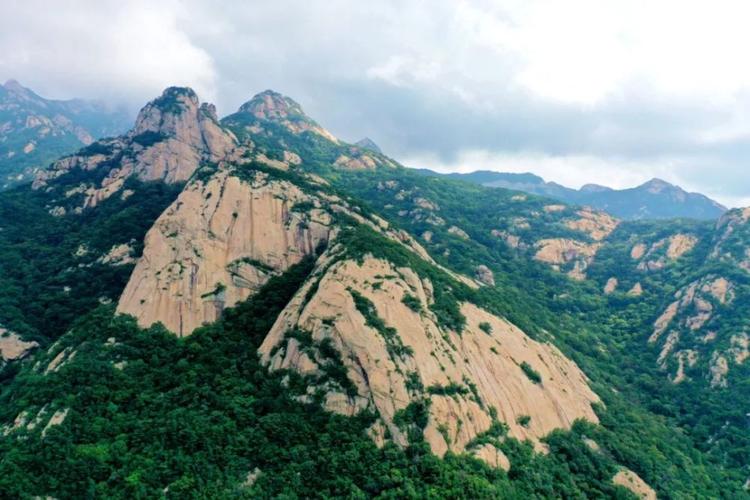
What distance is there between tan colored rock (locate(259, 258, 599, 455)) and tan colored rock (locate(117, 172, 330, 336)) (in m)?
13.7

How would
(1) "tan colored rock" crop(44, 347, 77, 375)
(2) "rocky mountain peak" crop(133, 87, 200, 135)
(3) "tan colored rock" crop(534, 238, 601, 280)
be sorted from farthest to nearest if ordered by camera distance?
(3) "tan colored rock" crop(534, 238, 601, 280) < (2) "rocky mountain peak" crop(133, 87, 200, 135) < (1) "tan colored rock" crop(44, 347, 77, 375)

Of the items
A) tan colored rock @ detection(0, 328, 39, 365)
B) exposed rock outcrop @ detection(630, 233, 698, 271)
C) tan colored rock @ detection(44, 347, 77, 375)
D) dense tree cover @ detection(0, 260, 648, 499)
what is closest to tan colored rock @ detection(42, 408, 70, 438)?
dense tree cover @ detection(0, 260, 648, 499)

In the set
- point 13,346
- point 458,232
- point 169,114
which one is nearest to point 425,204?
point 458,232

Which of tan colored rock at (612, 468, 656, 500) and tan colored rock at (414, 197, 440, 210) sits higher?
tan colored rock at (414, 197, 440, 210)

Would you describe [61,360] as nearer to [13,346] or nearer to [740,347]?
[13,346]

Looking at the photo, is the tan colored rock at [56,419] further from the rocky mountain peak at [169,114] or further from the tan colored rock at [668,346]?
the rocky mountain peak at [169,114]

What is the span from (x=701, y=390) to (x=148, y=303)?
104460 millimetres

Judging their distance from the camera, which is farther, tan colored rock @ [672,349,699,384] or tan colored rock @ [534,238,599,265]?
tan colored rock @ [534,238,599,265]

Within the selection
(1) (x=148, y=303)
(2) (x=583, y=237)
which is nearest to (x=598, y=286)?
(2) (x=583, y=237)

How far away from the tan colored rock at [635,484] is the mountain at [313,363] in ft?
1.03

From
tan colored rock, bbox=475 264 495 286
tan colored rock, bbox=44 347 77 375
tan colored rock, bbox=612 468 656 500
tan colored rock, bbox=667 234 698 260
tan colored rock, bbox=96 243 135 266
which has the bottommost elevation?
tan colored rock, bbox=612 468 656 500

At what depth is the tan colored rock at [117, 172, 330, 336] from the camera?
79.1m

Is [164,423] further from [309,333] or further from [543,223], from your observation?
[543,223]

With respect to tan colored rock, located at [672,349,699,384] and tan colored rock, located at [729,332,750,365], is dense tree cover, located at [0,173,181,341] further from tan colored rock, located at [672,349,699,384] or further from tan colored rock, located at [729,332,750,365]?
tan colored rock, located at [729,332,750,365]
